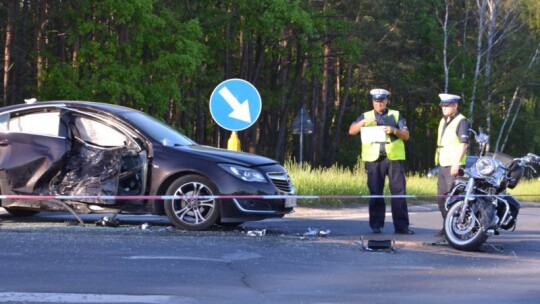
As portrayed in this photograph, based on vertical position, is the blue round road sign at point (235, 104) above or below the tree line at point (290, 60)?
below

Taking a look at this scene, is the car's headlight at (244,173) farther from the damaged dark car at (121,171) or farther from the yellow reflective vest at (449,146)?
the yellow reflective vest at (449,146)

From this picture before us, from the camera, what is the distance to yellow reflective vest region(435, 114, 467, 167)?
12.8m

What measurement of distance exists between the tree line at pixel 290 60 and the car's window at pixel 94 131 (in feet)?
85.2

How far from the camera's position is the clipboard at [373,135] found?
13.4m

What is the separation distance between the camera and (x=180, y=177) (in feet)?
41.0

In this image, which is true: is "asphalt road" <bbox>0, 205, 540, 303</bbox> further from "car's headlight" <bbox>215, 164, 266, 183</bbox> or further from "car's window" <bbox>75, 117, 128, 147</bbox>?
"car's window" <bbox>75, 117, 128, 147</bbox>

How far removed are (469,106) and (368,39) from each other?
8418mm

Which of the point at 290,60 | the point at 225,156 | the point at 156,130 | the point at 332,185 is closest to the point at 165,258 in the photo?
the point at 225,156

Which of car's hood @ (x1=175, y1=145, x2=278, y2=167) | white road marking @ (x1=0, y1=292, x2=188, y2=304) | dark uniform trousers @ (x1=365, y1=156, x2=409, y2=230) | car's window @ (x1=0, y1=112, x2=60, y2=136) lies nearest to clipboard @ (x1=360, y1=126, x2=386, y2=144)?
dark uniform trousers @ (x1=365, y1=156, x2=409, y2=230)

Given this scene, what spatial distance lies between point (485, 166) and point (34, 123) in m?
5.45

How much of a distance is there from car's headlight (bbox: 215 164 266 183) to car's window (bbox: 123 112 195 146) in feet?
2.87

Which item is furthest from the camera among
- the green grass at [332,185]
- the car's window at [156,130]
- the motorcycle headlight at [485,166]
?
the green grass at [332,185]

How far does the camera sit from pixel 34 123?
13125 millimetres

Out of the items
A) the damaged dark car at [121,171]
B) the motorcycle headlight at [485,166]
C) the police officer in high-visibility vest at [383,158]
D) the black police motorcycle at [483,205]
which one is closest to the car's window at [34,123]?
the damaged dark car at [121,171]
